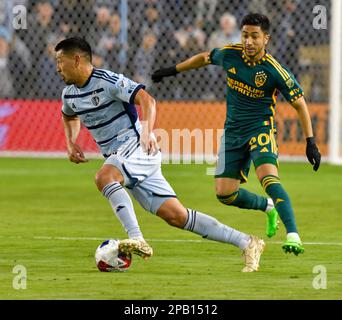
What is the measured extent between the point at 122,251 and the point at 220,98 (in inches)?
446

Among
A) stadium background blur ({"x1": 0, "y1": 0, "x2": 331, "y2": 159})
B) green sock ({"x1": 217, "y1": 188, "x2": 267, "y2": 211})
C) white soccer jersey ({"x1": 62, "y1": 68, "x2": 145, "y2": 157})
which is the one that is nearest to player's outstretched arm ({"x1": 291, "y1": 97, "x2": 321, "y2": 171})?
green sock ({"x1": 217, "y1": 188, "x2": 267, "y2": 211})

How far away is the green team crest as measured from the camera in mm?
9680

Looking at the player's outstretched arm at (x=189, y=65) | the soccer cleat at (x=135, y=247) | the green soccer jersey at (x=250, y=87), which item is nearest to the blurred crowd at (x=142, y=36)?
the player's outstretched arm at (x=189, y=65)

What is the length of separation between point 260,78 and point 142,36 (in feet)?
34.5

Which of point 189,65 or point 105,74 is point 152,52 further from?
point 105,74

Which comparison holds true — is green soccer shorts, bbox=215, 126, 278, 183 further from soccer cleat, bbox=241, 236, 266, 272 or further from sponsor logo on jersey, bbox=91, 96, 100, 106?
sponsor logo on jersey, bbox=91, 96, 100, 106

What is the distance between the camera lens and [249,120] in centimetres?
981

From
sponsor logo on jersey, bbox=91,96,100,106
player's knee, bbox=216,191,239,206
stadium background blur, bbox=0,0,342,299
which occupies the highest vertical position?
stadium background blur, bbox=0,0,342,299

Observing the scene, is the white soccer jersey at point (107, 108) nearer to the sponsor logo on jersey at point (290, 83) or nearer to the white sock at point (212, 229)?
the white sock at point (212, 229)

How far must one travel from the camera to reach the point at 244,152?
10016 mm

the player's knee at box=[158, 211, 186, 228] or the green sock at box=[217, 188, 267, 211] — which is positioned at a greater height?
the green sock at box=[217, 188, 267, 211]

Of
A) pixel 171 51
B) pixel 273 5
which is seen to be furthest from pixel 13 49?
pixel 273 5

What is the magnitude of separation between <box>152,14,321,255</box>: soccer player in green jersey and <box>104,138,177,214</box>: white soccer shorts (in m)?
0.96

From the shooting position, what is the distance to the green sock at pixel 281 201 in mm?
8961
